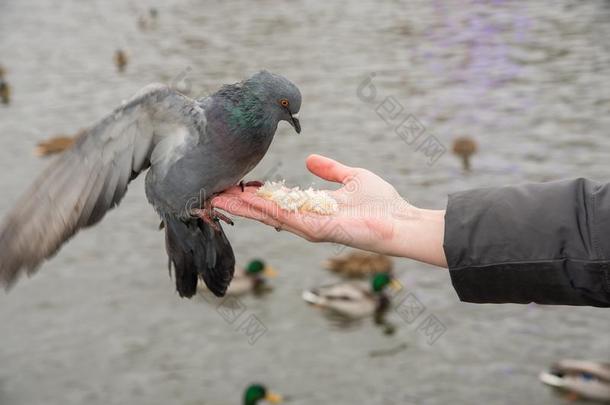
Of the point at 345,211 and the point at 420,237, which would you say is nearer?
the point at 420,237

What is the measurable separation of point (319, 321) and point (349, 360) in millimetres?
859

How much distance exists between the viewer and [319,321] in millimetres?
9094

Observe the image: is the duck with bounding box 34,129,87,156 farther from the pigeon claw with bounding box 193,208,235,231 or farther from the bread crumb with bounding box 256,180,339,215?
the bread crumb with bounding box 256,180,339,215

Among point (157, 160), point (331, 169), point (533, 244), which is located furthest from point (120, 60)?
point (533, 244)

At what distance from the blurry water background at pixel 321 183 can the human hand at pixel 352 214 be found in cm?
435

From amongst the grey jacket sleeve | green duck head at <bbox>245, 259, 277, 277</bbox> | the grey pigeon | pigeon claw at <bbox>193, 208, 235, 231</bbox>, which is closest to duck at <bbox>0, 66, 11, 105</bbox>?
green duck head at <bbox>245, 259, 277, 277</bbox>

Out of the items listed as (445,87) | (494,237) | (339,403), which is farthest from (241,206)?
(445,87)

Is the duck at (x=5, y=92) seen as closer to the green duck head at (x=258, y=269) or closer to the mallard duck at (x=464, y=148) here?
the green duck head at (x=258, y=269)

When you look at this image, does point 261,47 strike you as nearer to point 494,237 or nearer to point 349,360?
point 349,360

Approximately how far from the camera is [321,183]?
11062 mm

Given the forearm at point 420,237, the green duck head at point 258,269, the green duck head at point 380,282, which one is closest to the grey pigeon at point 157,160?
the forearm at point 420,237

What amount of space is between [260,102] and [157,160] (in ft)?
2.08

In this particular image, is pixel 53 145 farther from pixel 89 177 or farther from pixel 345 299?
pixel 89 177

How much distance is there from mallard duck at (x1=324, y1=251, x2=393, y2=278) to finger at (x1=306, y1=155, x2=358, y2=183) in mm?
5897
